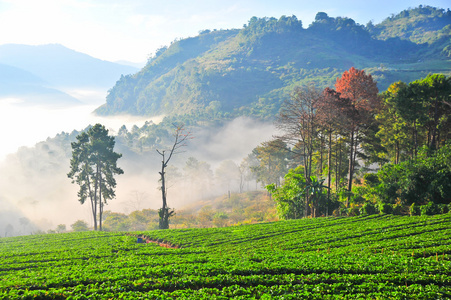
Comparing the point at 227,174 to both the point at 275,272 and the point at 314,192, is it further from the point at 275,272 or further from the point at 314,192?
the point at 275,272

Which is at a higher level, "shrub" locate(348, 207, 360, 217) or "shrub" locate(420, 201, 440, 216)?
"shrub" locate(420, 201, 440, 216)

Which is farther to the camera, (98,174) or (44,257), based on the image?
(98,174)

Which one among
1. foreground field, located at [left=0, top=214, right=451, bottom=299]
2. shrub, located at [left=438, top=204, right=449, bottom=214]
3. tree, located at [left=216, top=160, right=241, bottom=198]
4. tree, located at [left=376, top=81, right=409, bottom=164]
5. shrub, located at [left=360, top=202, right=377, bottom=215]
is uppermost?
tree, located at [left=376, top=81, right=409, bottom=164]

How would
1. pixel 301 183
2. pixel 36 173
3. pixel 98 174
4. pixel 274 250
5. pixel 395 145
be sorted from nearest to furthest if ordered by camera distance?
pixel 274 250
pixel 301 183
pixel 395 145
pixel 98 174
pixel 36 173

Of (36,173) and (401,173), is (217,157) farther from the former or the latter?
(401,173)

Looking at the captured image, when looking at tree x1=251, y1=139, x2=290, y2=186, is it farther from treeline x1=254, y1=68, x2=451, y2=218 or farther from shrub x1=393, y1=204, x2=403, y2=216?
shrub x1=393, y1=204, x2=403, y2=216

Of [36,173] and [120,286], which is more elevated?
[36,173]

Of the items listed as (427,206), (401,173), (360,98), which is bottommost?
(427,206)

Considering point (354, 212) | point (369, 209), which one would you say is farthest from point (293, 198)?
point (369, 209)

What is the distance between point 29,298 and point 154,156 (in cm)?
16259

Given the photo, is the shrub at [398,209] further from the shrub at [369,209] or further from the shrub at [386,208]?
the shrub at [369,209]

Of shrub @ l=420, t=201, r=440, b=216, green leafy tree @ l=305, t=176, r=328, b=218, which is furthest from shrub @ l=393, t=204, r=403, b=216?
green leafy tree @ l=305, t=176, r=328, b=218

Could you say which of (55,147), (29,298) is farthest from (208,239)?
(55,147)

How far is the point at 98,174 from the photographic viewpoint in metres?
52.2
